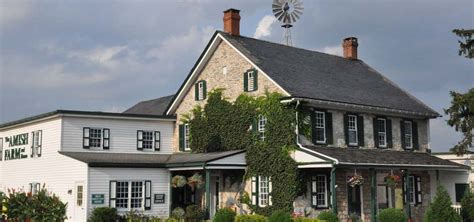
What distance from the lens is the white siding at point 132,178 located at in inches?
1078

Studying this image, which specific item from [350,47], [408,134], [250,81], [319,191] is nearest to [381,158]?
[319,191]

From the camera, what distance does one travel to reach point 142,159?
30.2 m

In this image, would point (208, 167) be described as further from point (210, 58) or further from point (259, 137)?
point (210, 58)

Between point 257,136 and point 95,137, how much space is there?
8604 millimetres

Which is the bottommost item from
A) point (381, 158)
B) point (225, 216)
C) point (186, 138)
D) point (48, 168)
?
point (225, 216)

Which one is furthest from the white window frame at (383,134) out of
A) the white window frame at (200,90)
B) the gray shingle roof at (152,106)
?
the gray shingle roof at (152,106)

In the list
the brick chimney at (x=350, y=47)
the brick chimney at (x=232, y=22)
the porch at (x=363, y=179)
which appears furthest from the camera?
the brick chimney at (x=350, y=47)

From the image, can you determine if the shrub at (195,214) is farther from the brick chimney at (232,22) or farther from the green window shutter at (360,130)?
the brick chimney at (232,22)

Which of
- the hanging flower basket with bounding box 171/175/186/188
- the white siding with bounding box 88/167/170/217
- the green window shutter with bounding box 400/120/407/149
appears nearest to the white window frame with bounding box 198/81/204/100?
the white siding with bounding box 88/167/170/217

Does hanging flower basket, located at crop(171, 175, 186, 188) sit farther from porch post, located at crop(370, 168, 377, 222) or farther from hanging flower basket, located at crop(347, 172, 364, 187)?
porch post, located at crop(370, 168, 377, 222)

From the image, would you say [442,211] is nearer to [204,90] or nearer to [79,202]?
[204,90]

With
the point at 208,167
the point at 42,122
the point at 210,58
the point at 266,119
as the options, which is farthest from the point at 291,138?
the point at 42,122

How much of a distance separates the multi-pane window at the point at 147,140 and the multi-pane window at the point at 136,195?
4.15 meters

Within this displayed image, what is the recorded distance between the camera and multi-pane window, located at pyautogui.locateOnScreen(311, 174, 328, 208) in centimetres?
2734
